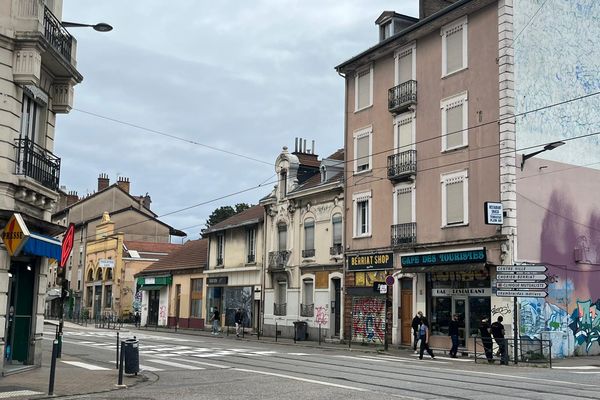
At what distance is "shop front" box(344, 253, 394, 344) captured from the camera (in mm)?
32625

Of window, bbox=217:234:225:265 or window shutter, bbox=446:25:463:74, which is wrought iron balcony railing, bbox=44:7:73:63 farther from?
window, bbox=217:234:225:265

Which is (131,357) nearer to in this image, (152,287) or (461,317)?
(461,317)

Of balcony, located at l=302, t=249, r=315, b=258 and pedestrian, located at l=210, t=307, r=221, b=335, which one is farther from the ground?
balcony, located at l=302, t=249, r=315, b=258

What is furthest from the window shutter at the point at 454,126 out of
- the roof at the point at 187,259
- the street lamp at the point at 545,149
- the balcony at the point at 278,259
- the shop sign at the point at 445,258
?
the roof at the point at 187,259

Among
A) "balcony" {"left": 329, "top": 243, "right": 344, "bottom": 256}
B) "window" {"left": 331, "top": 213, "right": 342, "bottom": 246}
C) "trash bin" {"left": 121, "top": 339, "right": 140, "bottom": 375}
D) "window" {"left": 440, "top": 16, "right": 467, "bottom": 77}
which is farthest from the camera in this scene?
"window" {"left": 331, "top": 213, "right": 342, "bottom": 246}

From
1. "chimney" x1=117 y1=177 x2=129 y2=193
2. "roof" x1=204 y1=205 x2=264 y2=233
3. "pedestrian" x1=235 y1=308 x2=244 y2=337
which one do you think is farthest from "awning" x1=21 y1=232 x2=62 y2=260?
"chimney" x1=117 y1=177 x2=129 y2=193

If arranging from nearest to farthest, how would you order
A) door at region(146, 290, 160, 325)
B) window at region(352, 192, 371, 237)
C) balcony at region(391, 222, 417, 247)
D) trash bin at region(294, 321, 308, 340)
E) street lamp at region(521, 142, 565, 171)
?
street lamp at region(521, 142, 565, 171) → balcony at region(391, 222, 417, 247) → window at region(352, 192, 371, 237) → trash bin at region(294, 321, 308, 340) → door at region(146, 290, 160, 325)

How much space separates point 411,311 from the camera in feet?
102

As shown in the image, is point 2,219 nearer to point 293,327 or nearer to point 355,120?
point 355,120

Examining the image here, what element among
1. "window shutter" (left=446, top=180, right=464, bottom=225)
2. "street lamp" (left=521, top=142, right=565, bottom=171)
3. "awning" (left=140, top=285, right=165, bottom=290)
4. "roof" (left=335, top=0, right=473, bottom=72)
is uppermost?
"roof" (left=335, top=0, right=473, bottom=72)

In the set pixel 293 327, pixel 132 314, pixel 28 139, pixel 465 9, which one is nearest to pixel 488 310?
pixel 465 9

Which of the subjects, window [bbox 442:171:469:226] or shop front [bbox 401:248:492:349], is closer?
shop front [bbox 401:248:492:349]

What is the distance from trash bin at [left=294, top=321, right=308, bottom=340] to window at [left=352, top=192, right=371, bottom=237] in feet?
19.6

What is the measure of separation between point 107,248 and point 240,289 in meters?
23.9
